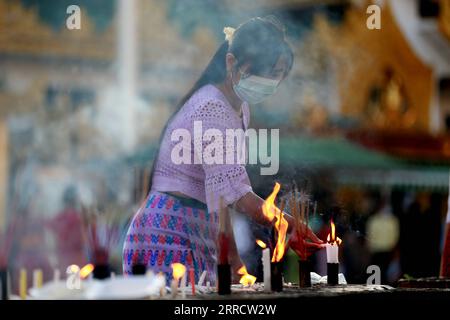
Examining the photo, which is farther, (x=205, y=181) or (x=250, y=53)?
(x=250, y=53)

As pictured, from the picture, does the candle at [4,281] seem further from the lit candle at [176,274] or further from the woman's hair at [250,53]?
the woman's hair at [250,53]

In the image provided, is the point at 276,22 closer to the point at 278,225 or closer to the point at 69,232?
the point at 278,225

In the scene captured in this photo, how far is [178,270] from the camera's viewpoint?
429 centimetres

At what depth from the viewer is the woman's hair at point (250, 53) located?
185 inches

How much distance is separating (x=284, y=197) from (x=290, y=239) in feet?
2.30

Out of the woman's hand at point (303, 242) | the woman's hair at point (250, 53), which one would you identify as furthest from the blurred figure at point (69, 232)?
the woman's hand at point (303, 242)

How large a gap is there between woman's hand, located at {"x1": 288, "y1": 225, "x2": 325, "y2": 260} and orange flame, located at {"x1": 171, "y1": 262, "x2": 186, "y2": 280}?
43 cm

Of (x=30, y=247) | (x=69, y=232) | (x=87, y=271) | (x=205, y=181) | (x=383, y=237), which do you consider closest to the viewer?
(x=87, y=271)

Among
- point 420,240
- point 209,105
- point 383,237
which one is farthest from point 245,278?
point 420,240

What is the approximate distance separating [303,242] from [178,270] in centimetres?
49

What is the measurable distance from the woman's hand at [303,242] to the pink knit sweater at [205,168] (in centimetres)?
25

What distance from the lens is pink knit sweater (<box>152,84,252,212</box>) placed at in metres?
4.44
